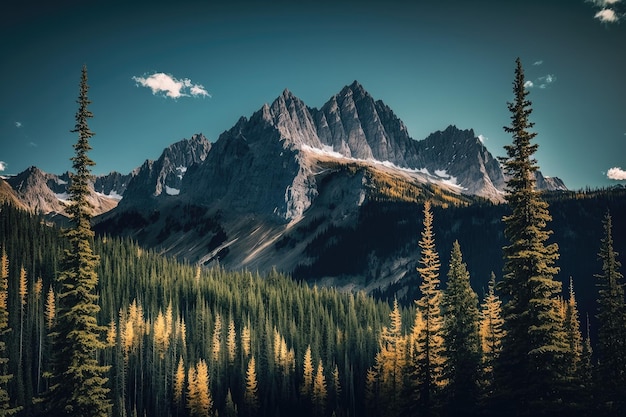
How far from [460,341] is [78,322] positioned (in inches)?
1316

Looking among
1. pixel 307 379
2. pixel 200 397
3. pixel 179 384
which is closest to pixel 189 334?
pixel 179 384

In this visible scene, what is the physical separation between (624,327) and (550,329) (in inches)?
756

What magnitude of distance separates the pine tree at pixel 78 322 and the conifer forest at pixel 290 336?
0.12 m

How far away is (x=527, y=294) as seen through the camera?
97.4 ft

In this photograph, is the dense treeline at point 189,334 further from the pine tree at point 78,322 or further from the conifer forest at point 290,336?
the pine tree at point 78,322

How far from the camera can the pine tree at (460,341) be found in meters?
47.7

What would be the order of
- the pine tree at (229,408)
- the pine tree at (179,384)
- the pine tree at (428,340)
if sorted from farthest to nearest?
1. the pine tree at (179,384)
2. the pine tree at (229,408)
3. the pine tree at (428,340)

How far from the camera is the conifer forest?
29984 millimetres

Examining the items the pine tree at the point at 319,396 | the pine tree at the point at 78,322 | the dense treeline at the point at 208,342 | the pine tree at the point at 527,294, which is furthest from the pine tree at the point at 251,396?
the pine tree at the point at 527,294

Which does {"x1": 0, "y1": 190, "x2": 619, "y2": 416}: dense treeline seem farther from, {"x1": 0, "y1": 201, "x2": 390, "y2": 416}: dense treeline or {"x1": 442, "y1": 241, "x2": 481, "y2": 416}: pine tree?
{"x1": 442, "y1": 241, "x2": 481, "y2": 416}: pine tree

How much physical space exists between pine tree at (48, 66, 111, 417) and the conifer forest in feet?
0.38

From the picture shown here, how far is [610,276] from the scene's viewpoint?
42688 mm

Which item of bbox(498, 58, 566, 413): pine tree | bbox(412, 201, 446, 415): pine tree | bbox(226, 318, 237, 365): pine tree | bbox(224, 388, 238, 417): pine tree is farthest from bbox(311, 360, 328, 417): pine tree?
bbox(498, 58, 566, 413): pine tree

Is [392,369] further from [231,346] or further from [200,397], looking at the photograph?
[231,346]
